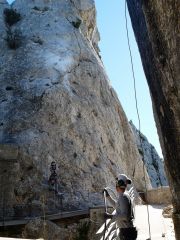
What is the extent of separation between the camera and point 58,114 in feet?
88.5

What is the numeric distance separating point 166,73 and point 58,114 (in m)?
23.2

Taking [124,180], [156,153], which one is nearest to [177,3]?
[124,180]

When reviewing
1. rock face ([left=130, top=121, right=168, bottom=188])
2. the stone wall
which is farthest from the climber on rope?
rock face ([left=130, top=121, right=168, bottom=188])

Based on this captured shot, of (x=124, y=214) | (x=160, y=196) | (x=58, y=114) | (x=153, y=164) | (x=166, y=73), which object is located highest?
(x=58, y=114)

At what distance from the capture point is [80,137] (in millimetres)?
26938

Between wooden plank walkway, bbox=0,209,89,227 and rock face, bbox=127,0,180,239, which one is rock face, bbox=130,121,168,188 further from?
rock face, bbox=127,0,180,239

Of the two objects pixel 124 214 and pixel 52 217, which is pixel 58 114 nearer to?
pixel 52 217

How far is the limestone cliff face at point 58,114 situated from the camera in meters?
22.8

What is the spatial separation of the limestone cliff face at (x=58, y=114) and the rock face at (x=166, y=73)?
14.8 meters

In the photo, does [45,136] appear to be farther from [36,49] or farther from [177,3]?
[177,3]

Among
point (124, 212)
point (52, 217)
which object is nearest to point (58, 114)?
point (52, 217)

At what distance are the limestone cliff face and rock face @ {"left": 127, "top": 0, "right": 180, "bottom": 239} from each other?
Result: 14.8 m

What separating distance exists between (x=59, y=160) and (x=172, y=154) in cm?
2044

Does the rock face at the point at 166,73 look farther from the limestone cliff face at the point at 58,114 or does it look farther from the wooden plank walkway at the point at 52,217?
the limestone cliff face at the point at 58,114
